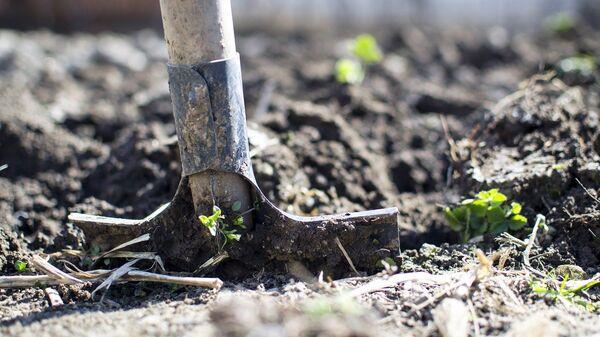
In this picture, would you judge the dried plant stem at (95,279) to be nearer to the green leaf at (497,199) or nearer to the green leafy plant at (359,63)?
the green leaf at (497,199)

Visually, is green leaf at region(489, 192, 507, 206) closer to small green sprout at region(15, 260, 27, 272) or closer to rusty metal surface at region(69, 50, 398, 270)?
rusty metal surface at region(69, 50, 398, 270)

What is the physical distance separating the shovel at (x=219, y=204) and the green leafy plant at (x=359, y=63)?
2.41 metres

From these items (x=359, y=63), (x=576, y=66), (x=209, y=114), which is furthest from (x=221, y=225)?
(x=359, y=63)

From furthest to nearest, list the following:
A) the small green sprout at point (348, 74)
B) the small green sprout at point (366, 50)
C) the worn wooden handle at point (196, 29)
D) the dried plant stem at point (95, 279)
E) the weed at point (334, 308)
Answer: the small green sprout at point (366, 50)
the small green sprout at point (348, 74)
the dried plant stem at point (95, 279)
the worn wooden handle at point (196, 29)
the weed at point (334, 308)

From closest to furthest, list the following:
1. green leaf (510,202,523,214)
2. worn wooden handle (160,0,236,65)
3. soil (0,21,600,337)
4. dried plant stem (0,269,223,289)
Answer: soil (0,21,600,337) < worn wooden handle (160,0,236,65) < dried plant stem (0,269,223,289) < green leaf (510,202,523,214)

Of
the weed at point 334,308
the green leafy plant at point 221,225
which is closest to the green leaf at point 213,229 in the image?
the green leafy plant at point 221,225

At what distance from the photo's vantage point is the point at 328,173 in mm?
3232

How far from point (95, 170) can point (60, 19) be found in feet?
19.8

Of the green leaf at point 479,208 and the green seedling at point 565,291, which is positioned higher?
the green leaf at point 479,208

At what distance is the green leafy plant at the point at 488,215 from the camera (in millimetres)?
2572

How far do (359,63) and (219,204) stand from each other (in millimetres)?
3304

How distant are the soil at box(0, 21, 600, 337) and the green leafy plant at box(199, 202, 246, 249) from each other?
138mm

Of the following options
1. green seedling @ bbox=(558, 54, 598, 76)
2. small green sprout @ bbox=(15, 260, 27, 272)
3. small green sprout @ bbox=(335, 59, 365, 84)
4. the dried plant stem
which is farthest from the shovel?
small green sprout @ bbox=(335, 59, 365, 84)

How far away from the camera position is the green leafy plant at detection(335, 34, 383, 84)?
4650 millimetres
